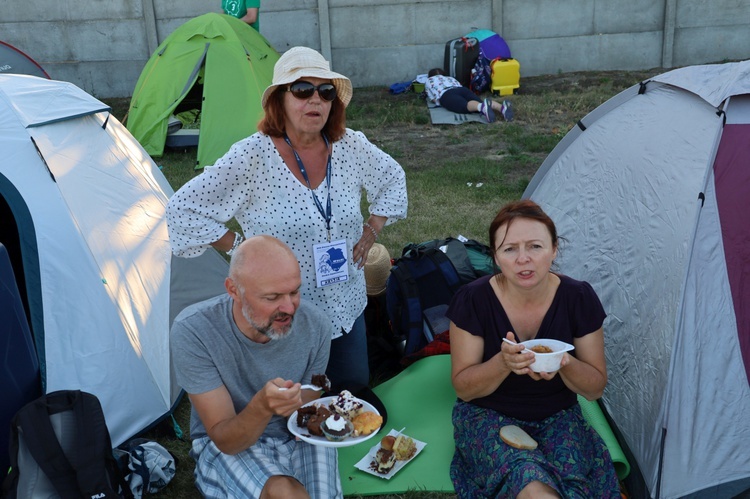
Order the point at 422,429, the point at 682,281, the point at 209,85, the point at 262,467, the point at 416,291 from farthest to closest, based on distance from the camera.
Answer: the point at 209,85, the point at 416,291, the point at 422,429, the point at 682,281, the point at 262,467

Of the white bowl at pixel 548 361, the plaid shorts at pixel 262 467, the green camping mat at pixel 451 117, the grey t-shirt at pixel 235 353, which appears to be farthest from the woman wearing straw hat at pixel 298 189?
the green camping mat at pixel 451 117

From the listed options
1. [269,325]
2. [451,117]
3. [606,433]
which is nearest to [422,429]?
[606,433]

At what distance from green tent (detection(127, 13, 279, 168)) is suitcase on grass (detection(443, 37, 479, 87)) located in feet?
10.4

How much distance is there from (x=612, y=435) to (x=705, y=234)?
92cm

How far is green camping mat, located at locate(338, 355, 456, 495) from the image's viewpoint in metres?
2.95

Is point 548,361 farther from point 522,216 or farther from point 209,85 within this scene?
point 209,85

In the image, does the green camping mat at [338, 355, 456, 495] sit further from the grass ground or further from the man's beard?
the man's beard

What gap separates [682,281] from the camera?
9.27 feet

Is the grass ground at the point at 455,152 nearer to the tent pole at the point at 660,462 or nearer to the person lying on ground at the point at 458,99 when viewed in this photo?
the person lying on ground at the point at 458,99

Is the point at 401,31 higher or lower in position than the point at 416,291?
higher

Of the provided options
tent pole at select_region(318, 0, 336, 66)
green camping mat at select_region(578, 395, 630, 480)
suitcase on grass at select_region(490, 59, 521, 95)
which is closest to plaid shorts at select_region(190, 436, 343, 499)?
green camping mat at select_region(578, 395, 630, 480)

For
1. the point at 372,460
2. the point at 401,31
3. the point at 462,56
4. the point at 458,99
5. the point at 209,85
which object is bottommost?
the point at 372,460

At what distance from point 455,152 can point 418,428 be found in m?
5.02

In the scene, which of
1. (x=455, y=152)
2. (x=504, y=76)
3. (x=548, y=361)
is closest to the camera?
(x=548, y=361)
